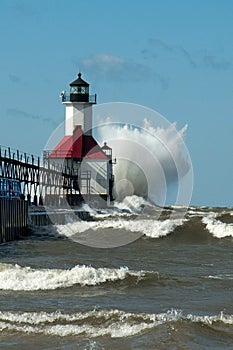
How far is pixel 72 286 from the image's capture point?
756 inches

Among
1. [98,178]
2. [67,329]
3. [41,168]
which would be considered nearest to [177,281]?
[67,329]

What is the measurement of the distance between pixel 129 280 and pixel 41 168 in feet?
140

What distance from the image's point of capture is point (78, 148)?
69188 mm

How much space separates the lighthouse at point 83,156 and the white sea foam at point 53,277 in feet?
157

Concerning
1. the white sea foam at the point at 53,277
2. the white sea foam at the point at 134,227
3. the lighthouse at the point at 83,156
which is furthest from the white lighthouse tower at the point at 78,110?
the white sea foam at the point at 53,277

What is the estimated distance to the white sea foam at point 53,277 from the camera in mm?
19188

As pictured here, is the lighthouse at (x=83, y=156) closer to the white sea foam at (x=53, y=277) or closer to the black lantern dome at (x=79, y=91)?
the black lantern dome at (x=79, y=91)

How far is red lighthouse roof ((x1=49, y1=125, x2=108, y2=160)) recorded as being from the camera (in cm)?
6894

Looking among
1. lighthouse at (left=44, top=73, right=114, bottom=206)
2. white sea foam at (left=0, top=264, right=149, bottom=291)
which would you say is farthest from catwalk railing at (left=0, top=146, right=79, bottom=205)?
white sea foam at (left=0, top=264, right=149, bottom=291)

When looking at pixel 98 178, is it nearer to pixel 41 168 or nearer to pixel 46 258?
pixel 41 168

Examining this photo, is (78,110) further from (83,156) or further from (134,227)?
(134,227)

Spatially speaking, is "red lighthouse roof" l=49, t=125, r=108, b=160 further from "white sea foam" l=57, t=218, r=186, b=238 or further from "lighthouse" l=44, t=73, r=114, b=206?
"white sea foam" l=57, t=218, r=186, b=238

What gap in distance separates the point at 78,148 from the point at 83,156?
0.90m

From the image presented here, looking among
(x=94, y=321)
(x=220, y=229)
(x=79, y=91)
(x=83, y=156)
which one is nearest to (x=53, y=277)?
(x=94, y=321)
